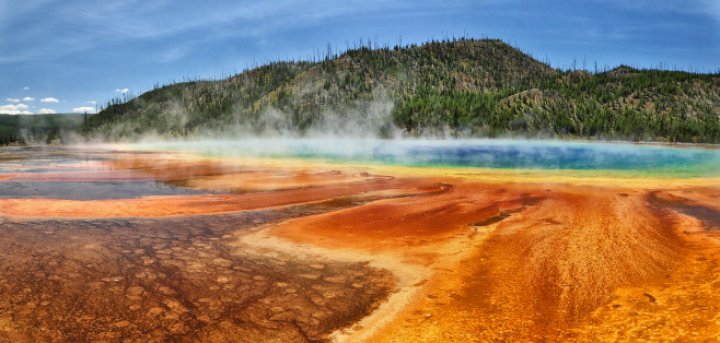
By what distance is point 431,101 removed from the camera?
88812mm

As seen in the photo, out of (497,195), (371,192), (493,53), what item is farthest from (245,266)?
(493,53)

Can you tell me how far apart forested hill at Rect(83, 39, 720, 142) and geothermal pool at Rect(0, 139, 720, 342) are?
211 ft

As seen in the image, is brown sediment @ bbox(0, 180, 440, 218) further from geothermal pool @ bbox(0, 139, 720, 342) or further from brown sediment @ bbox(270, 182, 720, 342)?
brown sediment @ bbox(270, 182, 720, 342)

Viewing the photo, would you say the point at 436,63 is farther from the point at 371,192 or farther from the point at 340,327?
the point at 340,327

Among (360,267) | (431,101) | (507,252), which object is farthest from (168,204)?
(431,101)

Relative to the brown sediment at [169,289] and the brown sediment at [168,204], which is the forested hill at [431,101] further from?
the brown sediment at [169,289]

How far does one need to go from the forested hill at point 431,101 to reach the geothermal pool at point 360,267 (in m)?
64.2

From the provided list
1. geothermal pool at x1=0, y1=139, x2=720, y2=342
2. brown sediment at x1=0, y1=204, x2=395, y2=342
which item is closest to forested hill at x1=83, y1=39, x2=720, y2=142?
geothermal pool at x1=0, y1=139, x2=720, y2=342

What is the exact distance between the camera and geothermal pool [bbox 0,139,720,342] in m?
4.83

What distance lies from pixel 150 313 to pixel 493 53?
159m

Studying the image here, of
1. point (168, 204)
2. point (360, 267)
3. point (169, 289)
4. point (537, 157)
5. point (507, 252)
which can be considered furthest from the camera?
point (537, 157)

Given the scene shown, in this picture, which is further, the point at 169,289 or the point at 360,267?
the point at 360,267

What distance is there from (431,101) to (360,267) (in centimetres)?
8420

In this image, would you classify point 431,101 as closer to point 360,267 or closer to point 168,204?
point 168,204
